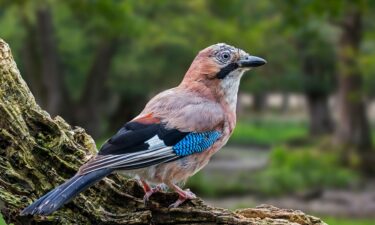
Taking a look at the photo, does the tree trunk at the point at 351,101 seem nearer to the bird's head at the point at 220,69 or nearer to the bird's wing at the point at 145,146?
the bird's head at the point at 220,69

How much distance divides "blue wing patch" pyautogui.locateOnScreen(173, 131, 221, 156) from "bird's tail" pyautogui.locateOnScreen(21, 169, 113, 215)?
2.40ft

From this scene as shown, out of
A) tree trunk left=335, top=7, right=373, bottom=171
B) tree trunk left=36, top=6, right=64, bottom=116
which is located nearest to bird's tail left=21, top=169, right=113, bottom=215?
tree trunk left=36, top=6, right=64, bottom=116

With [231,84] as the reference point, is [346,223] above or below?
below

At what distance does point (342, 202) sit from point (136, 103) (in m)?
22.0

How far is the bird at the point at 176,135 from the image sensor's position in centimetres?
489

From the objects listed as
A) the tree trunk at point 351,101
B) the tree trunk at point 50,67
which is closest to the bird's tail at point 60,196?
the tree trunk at point 50,67

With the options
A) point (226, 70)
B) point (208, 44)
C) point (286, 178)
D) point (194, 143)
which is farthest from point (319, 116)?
point (194, 143)

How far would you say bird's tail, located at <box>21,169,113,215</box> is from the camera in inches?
181

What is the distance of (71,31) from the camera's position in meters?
28.8

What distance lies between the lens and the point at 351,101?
27984mm

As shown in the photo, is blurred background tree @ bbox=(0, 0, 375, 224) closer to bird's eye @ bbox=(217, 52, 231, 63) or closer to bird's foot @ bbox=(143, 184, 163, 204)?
bird's eye @ bbox=(217, 52, 231, 63)

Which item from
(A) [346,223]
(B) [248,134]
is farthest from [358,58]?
(B) [248,134]

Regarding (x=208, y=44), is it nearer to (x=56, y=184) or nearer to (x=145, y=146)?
(x=56, y=184)

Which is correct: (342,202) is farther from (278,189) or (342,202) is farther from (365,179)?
(365,179)
